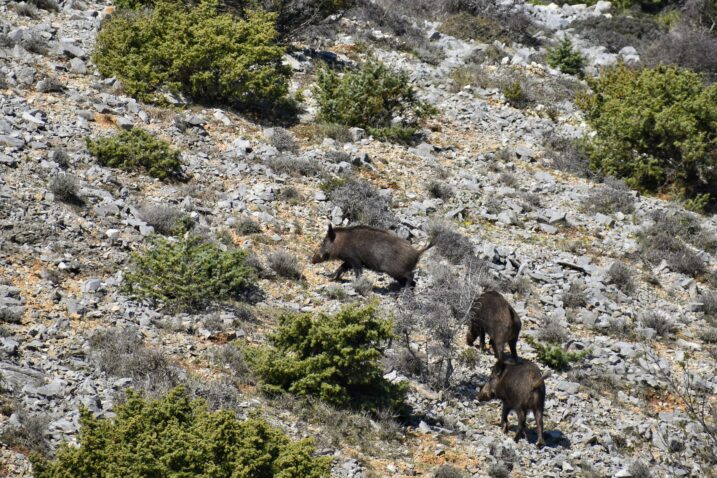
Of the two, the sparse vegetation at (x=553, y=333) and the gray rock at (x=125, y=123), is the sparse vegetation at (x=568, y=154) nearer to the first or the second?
the sparse vegetation at (x=553, y=333)

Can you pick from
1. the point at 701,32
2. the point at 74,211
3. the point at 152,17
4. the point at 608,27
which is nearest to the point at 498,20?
the point at 608,27

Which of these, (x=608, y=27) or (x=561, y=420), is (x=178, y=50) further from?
(x=608, y=27)

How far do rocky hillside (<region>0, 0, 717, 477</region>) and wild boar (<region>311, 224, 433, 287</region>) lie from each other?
29cm

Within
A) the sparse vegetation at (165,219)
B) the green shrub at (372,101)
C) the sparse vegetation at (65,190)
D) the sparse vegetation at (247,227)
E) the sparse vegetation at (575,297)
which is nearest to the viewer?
the sparse vegetation at (65,190)

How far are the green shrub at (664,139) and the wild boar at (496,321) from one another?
853cm

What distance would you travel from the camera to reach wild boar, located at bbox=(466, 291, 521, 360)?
1182cm

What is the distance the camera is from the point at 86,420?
780cm

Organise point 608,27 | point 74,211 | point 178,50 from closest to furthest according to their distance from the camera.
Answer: point 74,211
point 178,50
point 608,27

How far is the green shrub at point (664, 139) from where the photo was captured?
19219 mm

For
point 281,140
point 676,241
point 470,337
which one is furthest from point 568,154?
point 470,337

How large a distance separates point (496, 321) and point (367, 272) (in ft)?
9.61

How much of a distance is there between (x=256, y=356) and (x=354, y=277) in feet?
12.6

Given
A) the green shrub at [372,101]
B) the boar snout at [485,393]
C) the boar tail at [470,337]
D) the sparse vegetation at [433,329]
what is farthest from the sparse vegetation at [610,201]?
the boar snout at [485,393]

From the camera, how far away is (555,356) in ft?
41.2
